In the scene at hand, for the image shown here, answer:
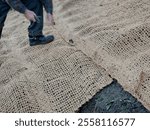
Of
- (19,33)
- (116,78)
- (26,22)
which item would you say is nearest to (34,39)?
(19,33)

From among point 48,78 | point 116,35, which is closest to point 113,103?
point 48,78

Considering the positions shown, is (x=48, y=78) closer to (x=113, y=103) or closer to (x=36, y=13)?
(x=113, y=103)

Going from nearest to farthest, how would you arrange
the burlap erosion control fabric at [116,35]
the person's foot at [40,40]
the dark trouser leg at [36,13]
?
the burlap erosion control fabric at [116,35]
the dark trouser leg at [36,13]
the person's foot at [40,40]

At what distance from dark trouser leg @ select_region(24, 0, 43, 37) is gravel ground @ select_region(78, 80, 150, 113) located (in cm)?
99

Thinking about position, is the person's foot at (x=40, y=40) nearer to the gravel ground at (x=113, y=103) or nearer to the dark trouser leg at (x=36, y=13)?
the dark trouser leg at (x=36, y=13)

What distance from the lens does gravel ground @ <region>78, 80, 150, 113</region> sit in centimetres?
225

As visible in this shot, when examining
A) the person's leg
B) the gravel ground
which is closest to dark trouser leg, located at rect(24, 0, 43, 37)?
the person's leg

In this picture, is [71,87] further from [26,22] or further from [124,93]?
[26,22]

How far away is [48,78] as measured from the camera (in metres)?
2.61

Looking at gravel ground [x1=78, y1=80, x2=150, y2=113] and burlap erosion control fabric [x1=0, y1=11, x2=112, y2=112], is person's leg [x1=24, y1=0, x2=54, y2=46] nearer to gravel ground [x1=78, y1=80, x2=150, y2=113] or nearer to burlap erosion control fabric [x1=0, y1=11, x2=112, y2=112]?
burlap erosion control fabric [x1=0, y1=11, x2=112, y2=112]

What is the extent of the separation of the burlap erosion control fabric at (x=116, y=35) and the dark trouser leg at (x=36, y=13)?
0.27m

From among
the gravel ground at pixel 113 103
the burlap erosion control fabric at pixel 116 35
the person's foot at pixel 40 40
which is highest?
the burlap erosion control fabric at pixel 116 35

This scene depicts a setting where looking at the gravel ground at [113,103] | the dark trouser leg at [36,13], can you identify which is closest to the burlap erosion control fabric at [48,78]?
the gravel ground at [113,103]

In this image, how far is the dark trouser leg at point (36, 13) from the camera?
296 cm
